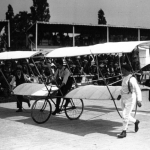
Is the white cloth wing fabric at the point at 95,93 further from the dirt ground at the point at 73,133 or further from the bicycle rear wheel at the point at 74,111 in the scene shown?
the bicycle rear wheel at the point at 74,111

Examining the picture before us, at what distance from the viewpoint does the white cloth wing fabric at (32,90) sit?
10.6 metres

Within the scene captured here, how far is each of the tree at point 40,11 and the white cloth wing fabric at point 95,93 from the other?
189ft

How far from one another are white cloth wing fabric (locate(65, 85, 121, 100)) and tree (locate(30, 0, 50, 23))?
57.7 m

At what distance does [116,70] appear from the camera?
20.8m

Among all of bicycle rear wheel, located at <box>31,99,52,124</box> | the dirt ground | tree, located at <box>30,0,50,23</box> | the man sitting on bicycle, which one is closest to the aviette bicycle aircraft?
bicycle rear wheel, located at <box>31,99,52,124</box>

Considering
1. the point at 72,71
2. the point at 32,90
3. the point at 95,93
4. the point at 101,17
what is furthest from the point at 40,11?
the point at 95,93

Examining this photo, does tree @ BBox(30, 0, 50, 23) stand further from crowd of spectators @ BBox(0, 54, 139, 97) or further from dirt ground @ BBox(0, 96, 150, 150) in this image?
dirt ground @ BBox(0, 96, 150, 150)

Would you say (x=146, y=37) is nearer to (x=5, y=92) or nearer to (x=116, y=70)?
(x=116, y=70)

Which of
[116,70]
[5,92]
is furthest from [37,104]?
[116,70]

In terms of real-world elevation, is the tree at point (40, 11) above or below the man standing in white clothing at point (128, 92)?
above

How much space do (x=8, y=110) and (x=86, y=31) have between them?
112ft

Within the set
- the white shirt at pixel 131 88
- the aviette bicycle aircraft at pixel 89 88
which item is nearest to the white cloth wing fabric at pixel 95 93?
the aviette bicycle aircraft at pixel 89 88

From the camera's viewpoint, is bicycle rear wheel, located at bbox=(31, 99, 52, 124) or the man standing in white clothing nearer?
the man standing in white clothing

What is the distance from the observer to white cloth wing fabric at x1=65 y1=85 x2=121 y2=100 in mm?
8664
